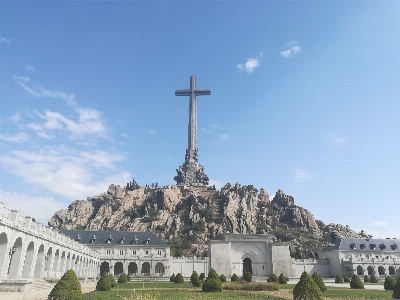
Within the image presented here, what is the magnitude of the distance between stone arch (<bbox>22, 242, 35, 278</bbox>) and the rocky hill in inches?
2523

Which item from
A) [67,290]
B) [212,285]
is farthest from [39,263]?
[67,290]

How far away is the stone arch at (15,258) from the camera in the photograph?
29.0 metres

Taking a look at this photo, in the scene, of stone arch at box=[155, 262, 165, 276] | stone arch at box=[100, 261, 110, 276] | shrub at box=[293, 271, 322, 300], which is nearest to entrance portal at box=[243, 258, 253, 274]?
stone arch at box=[155, 262, 165, 276]

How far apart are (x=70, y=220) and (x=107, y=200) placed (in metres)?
13.9

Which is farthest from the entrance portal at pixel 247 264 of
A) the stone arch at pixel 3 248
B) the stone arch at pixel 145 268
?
the stone arch at pixel 3 248

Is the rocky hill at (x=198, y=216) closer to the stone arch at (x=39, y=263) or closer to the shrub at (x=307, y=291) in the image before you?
the stone arch at (x=39, y=263)

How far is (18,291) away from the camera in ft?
77.5

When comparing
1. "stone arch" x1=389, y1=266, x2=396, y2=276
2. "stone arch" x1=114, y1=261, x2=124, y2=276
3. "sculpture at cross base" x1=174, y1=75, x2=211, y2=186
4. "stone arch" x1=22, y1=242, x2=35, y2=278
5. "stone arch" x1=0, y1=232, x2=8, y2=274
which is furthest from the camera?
"sculpture at cross base" x1=174, y1=75, x2=211, y2=186

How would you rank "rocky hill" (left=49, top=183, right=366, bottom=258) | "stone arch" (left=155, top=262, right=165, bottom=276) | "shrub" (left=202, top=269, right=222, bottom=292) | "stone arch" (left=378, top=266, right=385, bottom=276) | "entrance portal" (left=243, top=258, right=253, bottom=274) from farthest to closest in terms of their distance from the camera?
"rocky hill" (left=49, top=183, right=366, bottom=258)
"stone arch" (left=378, top=266, right=385, bottom=276)
"stone arch" (left=155, top=262, right=165, bottom=276)
"entrance portal" (left=243, top=258, right=253, bottom=274)
"shrub" (left=202, top=269, right=222, bottom=292)

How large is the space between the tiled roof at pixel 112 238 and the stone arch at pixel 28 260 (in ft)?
128

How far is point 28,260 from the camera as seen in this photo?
31766 millimetres

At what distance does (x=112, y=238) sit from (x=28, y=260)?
4093 cm

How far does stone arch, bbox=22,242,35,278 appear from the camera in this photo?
31253 mm

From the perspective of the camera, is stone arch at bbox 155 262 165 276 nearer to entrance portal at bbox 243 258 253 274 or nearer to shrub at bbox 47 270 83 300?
entrance portal at bbox 243 258 253 274
